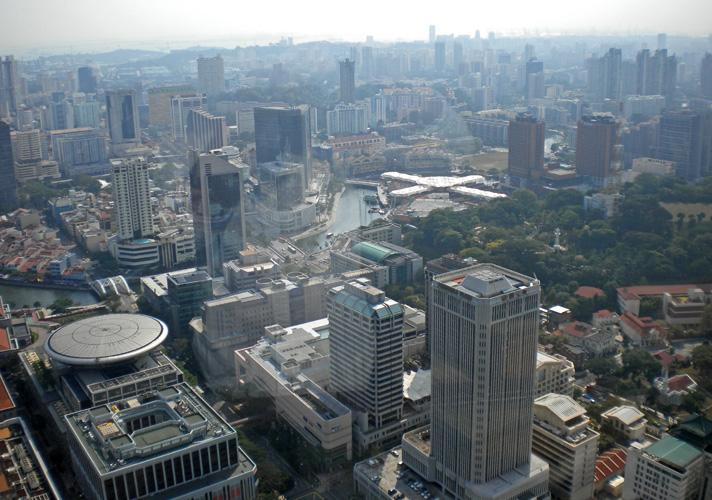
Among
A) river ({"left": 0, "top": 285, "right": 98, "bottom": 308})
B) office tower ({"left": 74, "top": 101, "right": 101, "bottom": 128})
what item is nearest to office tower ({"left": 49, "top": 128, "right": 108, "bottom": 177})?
office tower ({"left": 74, "top": 101, "right": 101, "bottom": 128})

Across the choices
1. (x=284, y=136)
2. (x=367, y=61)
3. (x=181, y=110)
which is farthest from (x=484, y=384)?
(x=367, y=61)

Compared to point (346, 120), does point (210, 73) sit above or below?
above

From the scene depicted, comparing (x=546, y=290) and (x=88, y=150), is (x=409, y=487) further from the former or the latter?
(x=88, y=150)

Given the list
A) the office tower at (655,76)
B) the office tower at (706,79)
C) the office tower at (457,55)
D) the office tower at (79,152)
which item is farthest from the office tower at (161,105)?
the office tower at (457,55)

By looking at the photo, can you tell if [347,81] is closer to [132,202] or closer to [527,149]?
[527,149]

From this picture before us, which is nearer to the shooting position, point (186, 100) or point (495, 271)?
point (495, 271)

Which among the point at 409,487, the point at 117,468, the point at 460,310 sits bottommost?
the point at 409,487

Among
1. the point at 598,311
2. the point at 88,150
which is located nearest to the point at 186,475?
the point at 598,311

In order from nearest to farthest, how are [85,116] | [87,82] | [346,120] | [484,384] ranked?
[484,384] < [85,116] < [346,120] < [87,82]
